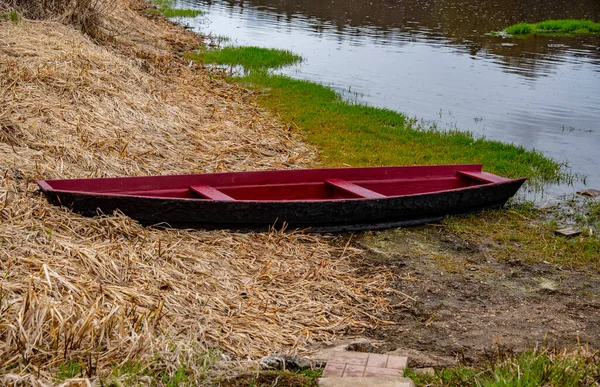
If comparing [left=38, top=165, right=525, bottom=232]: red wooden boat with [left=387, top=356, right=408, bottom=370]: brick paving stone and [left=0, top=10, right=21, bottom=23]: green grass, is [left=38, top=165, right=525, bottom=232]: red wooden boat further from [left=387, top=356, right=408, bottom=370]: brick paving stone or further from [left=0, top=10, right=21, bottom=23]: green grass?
[left=0, top=10, right=21, bottom=23]: green grass

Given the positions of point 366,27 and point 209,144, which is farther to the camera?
point 366,27

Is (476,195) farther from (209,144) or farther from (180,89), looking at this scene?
(180,89)

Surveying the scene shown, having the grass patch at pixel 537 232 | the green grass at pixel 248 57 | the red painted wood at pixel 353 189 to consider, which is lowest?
the grass patch at pixel 537 232

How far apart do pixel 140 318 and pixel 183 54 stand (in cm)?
1488

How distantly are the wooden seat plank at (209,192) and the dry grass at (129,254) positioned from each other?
1.35 feet

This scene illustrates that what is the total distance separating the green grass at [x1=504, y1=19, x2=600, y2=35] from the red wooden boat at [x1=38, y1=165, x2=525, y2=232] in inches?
890

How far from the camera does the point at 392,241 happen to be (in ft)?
26.2

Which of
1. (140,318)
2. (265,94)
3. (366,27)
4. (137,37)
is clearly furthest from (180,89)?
(366,27)

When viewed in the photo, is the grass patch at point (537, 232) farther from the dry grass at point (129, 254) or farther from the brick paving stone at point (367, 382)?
the brick paving stone at point (367, 382)

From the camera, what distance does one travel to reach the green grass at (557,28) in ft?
99.0

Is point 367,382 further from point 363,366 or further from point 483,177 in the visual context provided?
point 483,177

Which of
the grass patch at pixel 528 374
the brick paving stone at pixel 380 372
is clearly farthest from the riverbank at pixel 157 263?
the grass patch at pixel 528 374

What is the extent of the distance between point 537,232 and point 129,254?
197 inches

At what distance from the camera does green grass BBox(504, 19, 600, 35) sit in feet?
99.0
